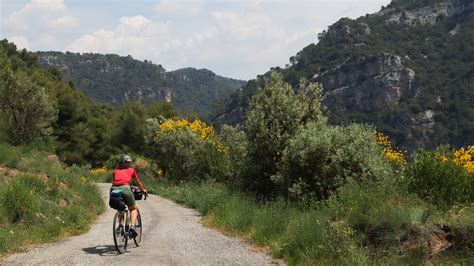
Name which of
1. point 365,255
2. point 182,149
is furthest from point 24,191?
point 182,149

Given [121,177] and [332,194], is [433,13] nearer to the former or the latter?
[332,194]

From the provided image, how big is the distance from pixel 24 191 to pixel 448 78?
421 feet

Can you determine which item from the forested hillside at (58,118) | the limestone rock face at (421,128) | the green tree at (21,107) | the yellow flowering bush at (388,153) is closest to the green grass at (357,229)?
the yellow flowering bush at (388,153)

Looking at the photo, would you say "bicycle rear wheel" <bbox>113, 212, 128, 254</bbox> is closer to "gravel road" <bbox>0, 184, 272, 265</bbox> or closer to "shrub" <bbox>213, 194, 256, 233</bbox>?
"gravel road" <bbox>0, 184, 272, 265</bbox>

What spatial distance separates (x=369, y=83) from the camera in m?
140

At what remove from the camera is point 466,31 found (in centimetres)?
13825

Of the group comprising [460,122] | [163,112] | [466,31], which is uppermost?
[466,31]

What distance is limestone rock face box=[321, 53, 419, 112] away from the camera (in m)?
133

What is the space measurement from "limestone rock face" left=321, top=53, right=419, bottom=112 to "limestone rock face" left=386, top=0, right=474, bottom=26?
32.9 metres

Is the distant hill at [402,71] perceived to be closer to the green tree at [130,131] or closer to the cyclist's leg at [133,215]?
the green tree at [130,131]

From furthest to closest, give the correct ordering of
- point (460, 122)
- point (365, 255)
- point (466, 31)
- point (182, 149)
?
point (466, 31)
point (460, 122)
point (182, 149)
point (365, 255)

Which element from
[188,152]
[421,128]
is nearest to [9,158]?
[188,152]

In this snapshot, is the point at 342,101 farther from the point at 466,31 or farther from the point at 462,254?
the point at 462,254

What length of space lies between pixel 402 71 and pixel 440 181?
→ 131 meters
